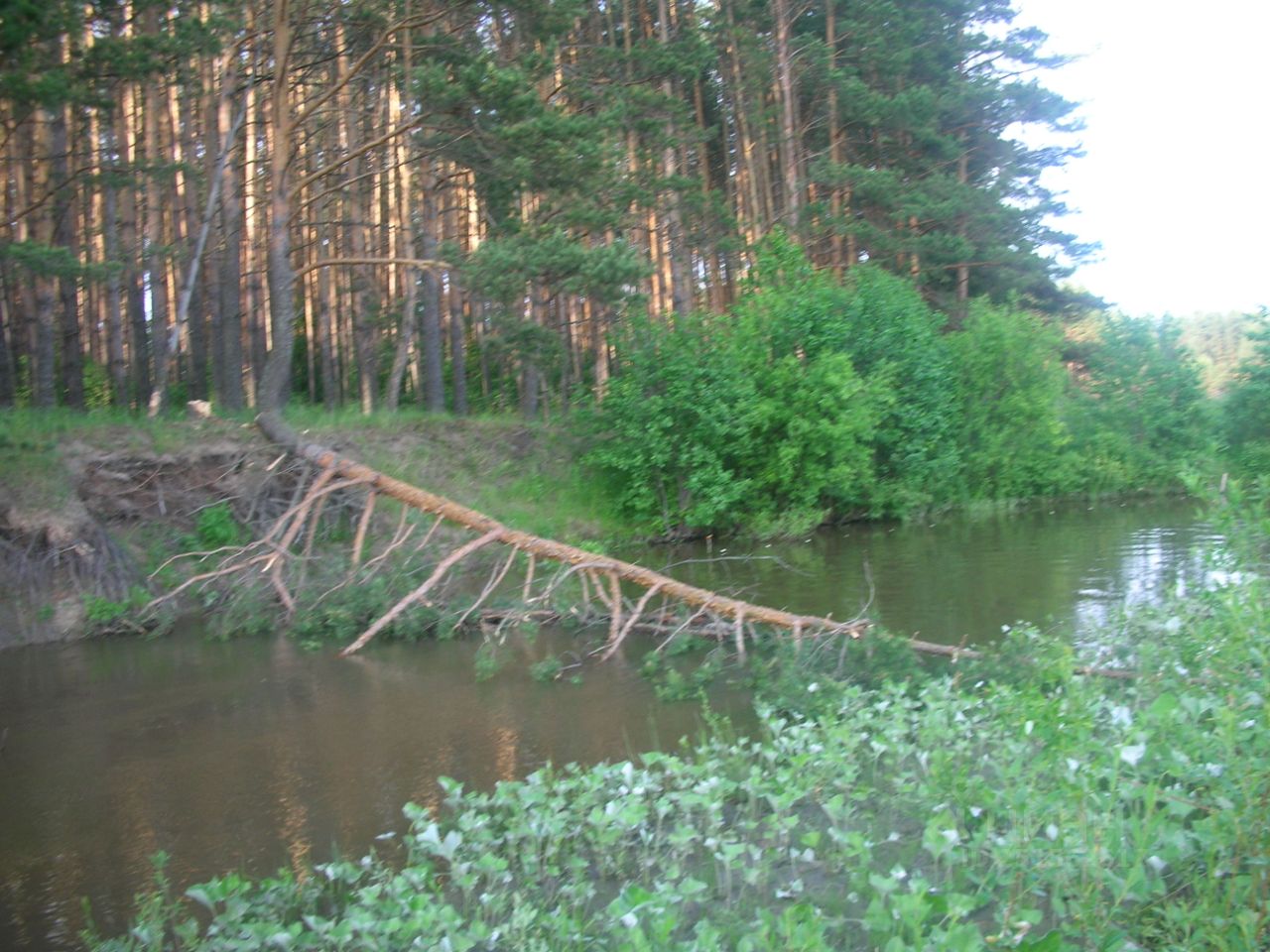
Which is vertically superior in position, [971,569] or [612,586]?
[612,586]

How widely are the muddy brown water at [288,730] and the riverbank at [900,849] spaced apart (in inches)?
33.3

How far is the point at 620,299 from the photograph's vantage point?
17.7 metres

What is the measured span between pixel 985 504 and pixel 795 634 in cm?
1993

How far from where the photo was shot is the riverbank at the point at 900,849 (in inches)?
150

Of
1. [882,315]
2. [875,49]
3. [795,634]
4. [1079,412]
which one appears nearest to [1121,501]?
[1079,412]

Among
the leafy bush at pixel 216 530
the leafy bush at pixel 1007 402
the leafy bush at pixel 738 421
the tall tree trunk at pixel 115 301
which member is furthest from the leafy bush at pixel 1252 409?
the tall tree trunk at pixel 115 301

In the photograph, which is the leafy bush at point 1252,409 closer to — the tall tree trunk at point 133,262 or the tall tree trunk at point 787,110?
the tall tree trunk at point 787,110

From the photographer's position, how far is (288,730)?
32.2ft

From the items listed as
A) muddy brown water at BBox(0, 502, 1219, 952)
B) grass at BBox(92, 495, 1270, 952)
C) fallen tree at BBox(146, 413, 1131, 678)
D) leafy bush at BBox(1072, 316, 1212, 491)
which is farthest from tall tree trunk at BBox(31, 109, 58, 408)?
leafy bush at BBox(1072, 316, 1212, 491)

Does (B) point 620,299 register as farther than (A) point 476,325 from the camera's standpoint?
No

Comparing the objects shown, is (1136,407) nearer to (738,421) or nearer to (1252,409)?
(1252,409)

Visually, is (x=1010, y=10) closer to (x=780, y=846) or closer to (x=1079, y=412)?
(x=1079, y=412)

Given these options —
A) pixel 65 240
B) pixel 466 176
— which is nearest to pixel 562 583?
pixel 65 240

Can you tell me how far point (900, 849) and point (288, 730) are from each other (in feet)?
21.0
